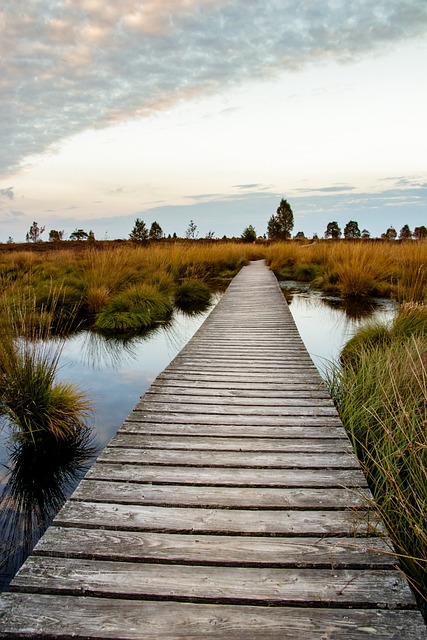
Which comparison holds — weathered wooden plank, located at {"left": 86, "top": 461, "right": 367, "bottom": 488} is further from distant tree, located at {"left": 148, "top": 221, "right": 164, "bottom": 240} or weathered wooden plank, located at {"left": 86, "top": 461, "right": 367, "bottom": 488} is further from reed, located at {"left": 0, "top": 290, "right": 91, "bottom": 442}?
distant tree, located at {"left": 148, "top": 221, "right": 164, "bottom": 240}

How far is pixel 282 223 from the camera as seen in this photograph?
37156 mm

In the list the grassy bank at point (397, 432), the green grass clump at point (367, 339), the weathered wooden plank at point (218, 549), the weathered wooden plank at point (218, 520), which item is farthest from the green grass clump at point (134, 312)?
the weathered wooden plank at point (218, 549)

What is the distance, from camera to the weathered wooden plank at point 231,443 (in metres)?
2.77

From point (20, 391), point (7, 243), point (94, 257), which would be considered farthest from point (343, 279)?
point (7, 243)

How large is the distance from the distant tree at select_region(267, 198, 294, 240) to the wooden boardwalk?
3515 centimetres

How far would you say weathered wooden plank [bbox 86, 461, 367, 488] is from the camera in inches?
93.2

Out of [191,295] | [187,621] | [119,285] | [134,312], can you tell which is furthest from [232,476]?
[191,295]

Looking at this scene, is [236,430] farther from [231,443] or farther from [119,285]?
[119,285]

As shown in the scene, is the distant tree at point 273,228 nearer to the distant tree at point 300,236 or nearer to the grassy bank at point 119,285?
the distant tree at point 300,236

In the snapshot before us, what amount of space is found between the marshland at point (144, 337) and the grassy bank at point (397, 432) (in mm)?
12

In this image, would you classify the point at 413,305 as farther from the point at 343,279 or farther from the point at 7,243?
the point at 7,243

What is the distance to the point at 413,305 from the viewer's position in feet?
18.6

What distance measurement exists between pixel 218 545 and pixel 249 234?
33.4m

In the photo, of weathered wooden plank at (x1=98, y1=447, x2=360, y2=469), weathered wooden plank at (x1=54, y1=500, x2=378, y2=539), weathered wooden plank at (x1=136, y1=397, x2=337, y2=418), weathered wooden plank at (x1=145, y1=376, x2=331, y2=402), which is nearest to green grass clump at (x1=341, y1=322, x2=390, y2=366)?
weathered wooden plank at (x1=145, y1=376, x2=331, y2=402)
